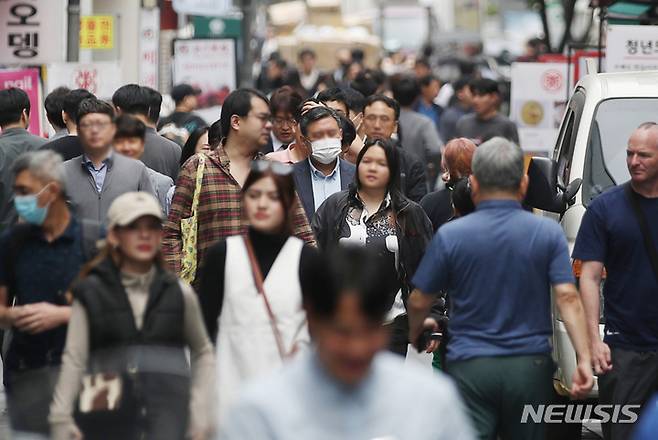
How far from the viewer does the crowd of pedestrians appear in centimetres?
374

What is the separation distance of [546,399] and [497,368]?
0.25 meters

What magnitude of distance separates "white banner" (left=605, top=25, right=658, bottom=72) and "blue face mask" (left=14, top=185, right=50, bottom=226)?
7.60m

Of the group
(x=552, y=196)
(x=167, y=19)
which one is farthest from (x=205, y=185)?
(x=167, y=19)

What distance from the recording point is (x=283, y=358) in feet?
19.1

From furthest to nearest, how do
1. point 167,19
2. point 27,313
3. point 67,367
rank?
1. point 167,19
2. point 27,313
3. point 67,367

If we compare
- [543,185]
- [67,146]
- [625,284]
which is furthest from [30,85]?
[625,284]

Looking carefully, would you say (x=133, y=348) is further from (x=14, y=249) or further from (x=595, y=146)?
(x=595, y=146)

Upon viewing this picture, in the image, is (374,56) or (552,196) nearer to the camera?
(552,196)

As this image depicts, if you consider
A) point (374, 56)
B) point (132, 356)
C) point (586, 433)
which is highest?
point (374, 56)

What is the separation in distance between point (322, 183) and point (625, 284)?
2726 millimetres

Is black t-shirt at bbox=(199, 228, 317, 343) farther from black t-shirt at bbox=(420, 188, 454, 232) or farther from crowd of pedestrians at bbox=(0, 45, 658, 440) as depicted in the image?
black t-shirt at bbox=(420, 188, 454, 232)

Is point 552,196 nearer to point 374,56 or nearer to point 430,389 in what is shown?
point 430,389

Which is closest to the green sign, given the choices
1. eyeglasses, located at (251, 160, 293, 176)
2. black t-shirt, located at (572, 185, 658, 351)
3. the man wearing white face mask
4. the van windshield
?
the man wearing white face mask

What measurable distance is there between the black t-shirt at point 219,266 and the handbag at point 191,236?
2.22 metres
